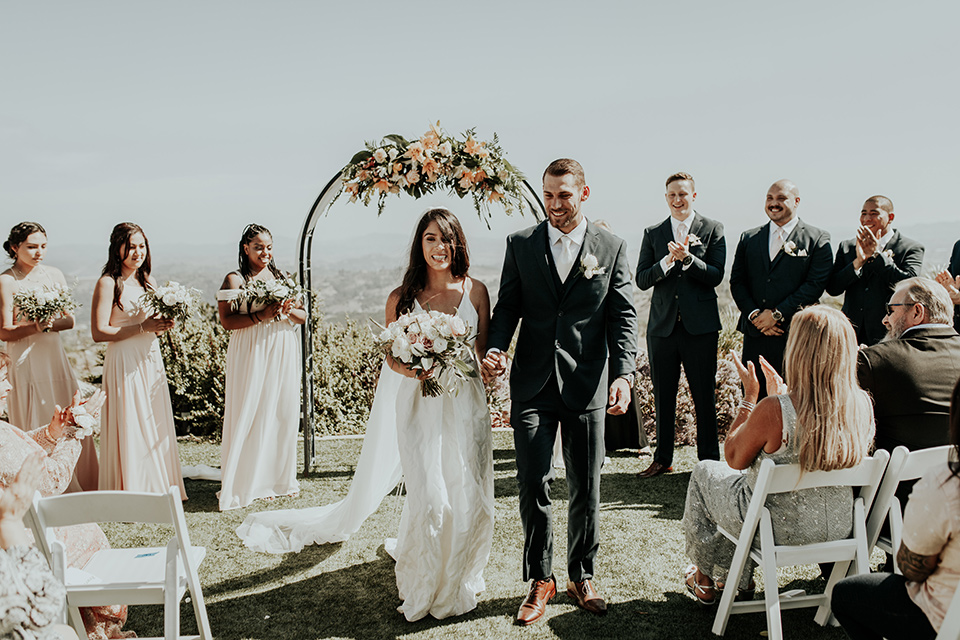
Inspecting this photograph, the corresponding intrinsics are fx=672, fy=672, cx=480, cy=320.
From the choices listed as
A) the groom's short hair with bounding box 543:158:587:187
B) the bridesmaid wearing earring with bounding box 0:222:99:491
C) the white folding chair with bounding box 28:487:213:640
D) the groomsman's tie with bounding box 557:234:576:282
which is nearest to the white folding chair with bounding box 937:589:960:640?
the groomsman's tie with bounding box 557:234:576:282

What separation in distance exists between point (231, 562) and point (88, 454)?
7.23 feet

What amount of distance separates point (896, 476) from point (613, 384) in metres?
1.43

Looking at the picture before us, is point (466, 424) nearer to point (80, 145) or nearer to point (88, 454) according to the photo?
point (88, 454)

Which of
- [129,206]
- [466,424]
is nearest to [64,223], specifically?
[129,206]

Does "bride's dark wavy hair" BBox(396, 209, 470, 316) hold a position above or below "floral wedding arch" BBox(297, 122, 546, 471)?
below

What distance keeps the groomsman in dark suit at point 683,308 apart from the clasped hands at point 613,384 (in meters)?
2.53

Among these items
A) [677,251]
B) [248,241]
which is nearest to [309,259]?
[248,241]

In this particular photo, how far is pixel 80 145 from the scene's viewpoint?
150ft

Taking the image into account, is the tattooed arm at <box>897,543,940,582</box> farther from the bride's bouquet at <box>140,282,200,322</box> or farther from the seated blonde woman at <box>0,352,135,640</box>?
the bride's bouquet at <box>140,282,200,322</box>

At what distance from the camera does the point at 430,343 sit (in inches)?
145

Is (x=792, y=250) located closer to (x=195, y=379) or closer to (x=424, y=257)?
(x=424, y=257)

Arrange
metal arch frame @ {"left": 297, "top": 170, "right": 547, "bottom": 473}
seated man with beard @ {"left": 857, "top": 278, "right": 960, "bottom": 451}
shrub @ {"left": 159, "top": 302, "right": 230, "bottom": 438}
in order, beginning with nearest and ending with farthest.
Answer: seated man with beard @ {"left": 857, "top": 278, "right": 960, "bottom": 451}
metal arch frame @ {"left": 297, "top": 170, "right": 547, "bottom": 473}
shrub @ {"left": 159, "top": 302, "right": 230, "bottom": 438}

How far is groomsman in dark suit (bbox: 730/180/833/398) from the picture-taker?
6.07 metres

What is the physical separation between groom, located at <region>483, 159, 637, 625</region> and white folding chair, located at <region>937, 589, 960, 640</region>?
173 centimetres
